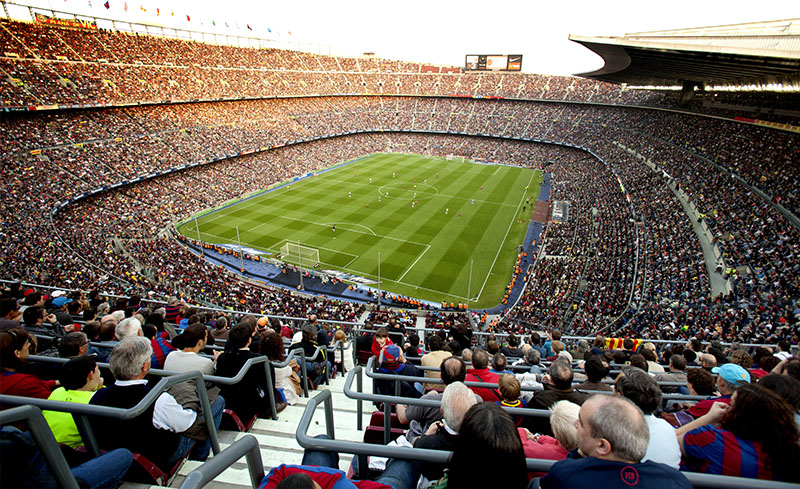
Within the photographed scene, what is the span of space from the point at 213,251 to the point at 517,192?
37.1 meters

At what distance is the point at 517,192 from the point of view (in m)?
51.3

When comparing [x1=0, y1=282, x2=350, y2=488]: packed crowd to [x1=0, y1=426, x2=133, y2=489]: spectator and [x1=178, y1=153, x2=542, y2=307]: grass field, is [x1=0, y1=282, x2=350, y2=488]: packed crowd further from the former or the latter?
[x1=178, y1=153, x2=542, y2=307]: grass field

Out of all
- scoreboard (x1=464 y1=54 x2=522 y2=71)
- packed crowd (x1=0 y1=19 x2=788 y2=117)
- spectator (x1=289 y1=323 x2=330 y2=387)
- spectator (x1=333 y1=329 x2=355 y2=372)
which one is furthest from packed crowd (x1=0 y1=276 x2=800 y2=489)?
scoreboard (x1=464 y1=54 x2=522 y2=71)

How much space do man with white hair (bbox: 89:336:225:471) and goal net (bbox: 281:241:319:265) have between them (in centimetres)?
2763

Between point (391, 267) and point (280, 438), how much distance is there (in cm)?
2664

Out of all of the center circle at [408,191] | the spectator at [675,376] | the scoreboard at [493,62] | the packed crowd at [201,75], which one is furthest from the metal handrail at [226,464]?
the scoreboard at [493,62]

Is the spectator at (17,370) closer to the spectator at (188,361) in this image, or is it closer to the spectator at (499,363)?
the spectator at (188,361)

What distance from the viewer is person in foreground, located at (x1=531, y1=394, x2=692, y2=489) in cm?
228

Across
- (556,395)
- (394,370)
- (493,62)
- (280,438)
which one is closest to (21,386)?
(280,438)

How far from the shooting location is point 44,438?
225 cm

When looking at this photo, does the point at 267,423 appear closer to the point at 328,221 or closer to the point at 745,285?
the point at 745,285

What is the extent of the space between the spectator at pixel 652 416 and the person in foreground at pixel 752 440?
0.28 metres

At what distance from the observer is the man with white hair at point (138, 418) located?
367 centimetres

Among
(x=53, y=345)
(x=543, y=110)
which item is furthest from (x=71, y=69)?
(x=543, y=110)
